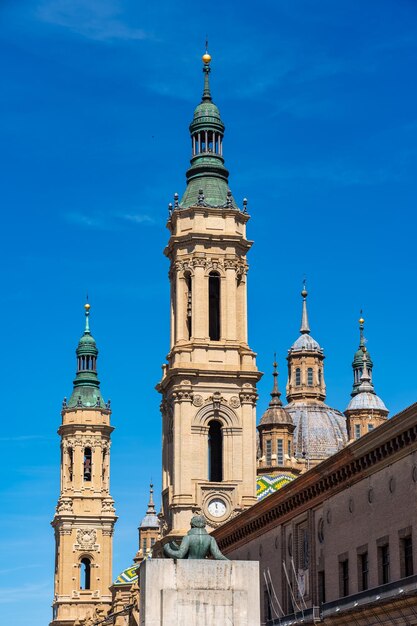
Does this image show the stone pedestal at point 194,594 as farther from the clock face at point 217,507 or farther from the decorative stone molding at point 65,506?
the decorative stone molding at point 65,506

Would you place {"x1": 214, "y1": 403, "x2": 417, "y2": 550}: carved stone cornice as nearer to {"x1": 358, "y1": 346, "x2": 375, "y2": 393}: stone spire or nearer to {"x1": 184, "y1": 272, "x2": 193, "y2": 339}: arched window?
{"x1": 184, "y1": 272, "x2": 193, "y2": 339}: arched window

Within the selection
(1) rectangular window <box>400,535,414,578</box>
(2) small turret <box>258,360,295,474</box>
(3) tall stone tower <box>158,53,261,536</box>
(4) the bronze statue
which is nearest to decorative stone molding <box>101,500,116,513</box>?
(2) small turret <box>258,360,295,474</box>

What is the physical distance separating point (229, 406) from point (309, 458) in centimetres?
6287

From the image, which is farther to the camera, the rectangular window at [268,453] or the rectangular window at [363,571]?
the rectangular window at [268,453]

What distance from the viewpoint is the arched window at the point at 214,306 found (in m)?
97.2

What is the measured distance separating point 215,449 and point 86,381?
224 feet

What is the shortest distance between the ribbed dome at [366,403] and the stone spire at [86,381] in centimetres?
2749

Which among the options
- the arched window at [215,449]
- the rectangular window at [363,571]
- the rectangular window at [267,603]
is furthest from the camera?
the arched window at [215,449]

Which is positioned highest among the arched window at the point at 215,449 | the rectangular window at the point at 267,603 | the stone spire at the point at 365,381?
the stone spire at the point at 365,381

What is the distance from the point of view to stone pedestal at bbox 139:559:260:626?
33.7 m

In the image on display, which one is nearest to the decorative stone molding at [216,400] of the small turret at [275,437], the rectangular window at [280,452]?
the small turret at [275,437]

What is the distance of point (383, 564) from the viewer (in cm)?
5772

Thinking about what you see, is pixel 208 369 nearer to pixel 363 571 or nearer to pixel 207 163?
pixel 207 163

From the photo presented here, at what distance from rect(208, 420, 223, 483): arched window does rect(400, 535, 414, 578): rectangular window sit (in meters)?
40.4
